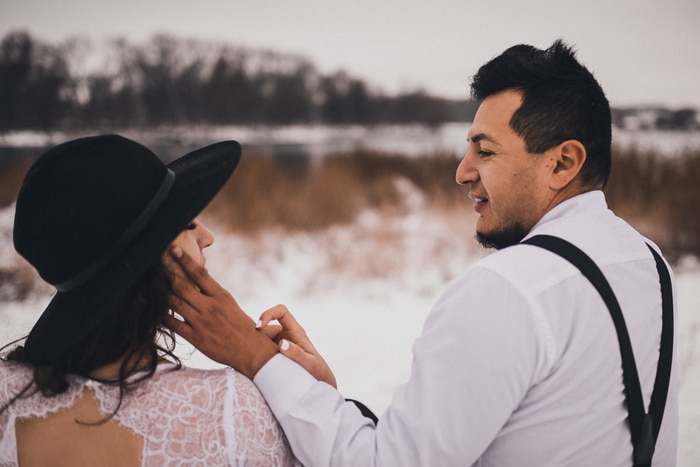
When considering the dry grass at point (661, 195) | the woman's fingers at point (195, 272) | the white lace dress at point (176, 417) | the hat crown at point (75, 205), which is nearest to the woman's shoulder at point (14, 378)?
the white lace dress at point (176, 417)

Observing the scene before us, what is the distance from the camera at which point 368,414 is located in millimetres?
1281

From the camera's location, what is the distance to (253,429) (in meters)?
1.01

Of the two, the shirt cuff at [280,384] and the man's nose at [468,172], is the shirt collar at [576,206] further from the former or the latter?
the shirt cuff at [280,384]

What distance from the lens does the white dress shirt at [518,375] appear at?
92cm

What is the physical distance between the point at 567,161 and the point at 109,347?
3.72ft

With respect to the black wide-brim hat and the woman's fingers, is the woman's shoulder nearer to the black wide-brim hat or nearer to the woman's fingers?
the black wide-brim hat

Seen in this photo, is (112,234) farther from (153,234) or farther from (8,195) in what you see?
(8,195)

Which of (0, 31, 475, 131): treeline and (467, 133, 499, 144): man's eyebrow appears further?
(0, 31, 475, 131): treeline

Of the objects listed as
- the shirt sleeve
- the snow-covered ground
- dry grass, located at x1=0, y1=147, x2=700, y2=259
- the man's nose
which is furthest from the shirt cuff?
dry grass, located at x1=0, y1=147, x2=700, y2=259

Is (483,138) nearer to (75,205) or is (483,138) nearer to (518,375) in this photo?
(518,375)

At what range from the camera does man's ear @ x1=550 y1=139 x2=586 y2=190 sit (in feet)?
4.00

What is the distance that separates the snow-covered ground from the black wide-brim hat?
3051 mm

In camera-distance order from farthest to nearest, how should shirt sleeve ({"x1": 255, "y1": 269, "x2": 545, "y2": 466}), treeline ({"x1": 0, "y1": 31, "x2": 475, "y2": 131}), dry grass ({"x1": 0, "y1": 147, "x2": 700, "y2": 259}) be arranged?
treeline ({"x1": 0, "y1": 31, "x2": 475, "y2": 131}) < dry grass ({"x1": 0, "y1": 147, "x2": 700, "y2": 259}) < shirt sleeve ({"x1": 255, "y1": 269, "x2": 545, "y2": 466})

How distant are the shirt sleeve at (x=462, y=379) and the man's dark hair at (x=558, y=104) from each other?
0.49m
